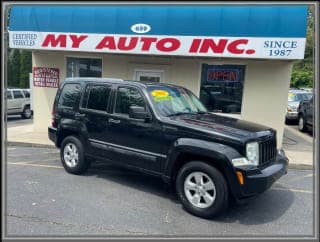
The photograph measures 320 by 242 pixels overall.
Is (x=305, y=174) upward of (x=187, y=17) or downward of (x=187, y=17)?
downward

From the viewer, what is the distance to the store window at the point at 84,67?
1000 cm

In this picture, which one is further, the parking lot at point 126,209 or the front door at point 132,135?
the front door at point 132,135

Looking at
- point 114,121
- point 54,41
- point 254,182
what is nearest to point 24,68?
point 54,41

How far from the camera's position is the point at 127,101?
5.25m

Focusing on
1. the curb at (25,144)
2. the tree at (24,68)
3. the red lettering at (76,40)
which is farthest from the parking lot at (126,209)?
the tree at (24,68)

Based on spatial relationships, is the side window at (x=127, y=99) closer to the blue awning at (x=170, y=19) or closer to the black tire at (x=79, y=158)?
the black tire at (x=79, y=158)

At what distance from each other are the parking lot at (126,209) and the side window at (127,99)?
4.81ft

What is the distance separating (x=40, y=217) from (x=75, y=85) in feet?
9.64

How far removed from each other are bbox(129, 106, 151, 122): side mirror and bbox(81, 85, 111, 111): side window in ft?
3.07

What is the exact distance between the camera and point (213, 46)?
25.9 feet

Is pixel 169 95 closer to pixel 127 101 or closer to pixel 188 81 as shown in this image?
pixel 127 101

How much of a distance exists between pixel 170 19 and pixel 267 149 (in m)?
5.08

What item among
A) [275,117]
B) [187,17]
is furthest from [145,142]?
[275,117]

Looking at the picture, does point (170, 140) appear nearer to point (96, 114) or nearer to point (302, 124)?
point (96, 114)
